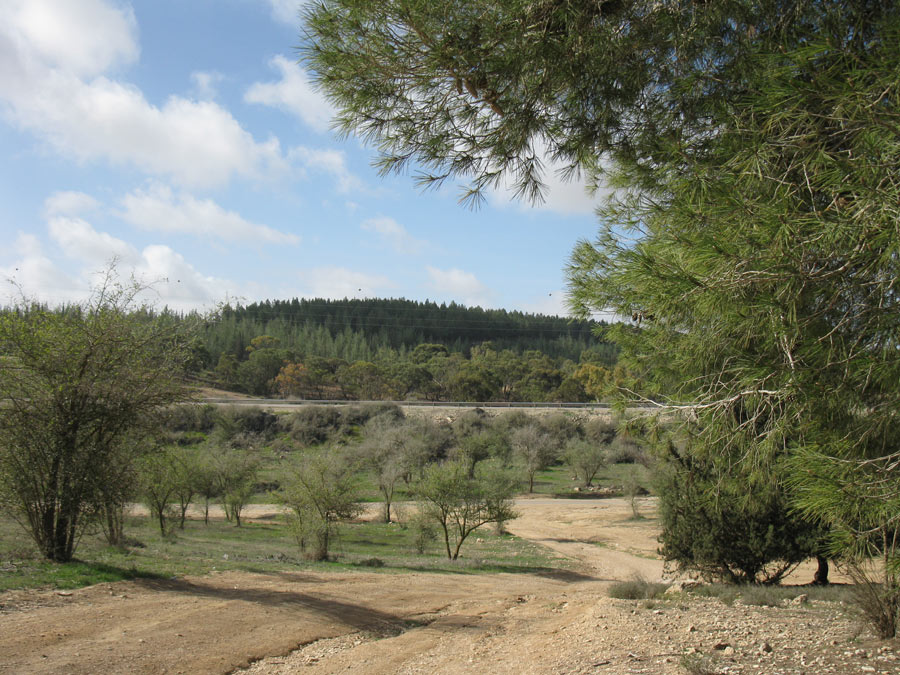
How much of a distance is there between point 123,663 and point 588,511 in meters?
32.3

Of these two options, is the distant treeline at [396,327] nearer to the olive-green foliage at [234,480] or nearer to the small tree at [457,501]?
the olive-green foliage at [234,480]

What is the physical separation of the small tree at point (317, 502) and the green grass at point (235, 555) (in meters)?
0.74

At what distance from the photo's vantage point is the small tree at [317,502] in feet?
63.2

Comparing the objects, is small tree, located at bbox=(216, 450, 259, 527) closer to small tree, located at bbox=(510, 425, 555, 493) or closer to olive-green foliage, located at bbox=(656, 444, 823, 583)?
small tree, located at bbox=(510, 425, 555, 493)

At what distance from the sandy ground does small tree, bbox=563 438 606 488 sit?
109 feet

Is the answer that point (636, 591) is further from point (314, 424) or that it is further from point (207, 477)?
point (314, 424)

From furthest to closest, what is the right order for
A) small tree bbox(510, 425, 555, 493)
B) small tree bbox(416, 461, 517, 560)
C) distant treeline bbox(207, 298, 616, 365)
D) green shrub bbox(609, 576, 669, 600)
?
1. distant treeline bbox(207, 298, 616, 365)
2. small tree bbox(510, 425, 555, 493)
3. small tree bbox(416, 461, 517, 560)
4. green shrub bbox(609, 576, 669, 600)

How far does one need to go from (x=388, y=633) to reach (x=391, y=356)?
255 feet

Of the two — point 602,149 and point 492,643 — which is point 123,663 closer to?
point 492,643

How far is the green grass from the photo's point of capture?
32.4 feet

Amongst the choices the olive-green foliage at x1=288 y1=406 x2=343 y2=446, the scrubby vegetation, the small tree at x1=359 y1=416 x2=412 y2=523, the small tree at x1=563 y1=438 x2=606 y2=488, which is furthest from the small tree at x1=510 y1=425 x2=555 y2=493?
the olive-green foliage at x1=288 y1=406 x2=343 y2=446

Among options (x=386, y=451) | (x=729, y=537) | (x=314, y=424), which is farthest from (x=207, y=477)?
(x=729, y=537)

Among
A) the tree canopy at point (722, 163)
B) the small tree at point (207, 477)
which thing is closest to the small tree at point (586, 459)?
the small tree at point (207, 477)

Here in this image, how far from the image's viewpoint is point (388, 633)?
805cm
